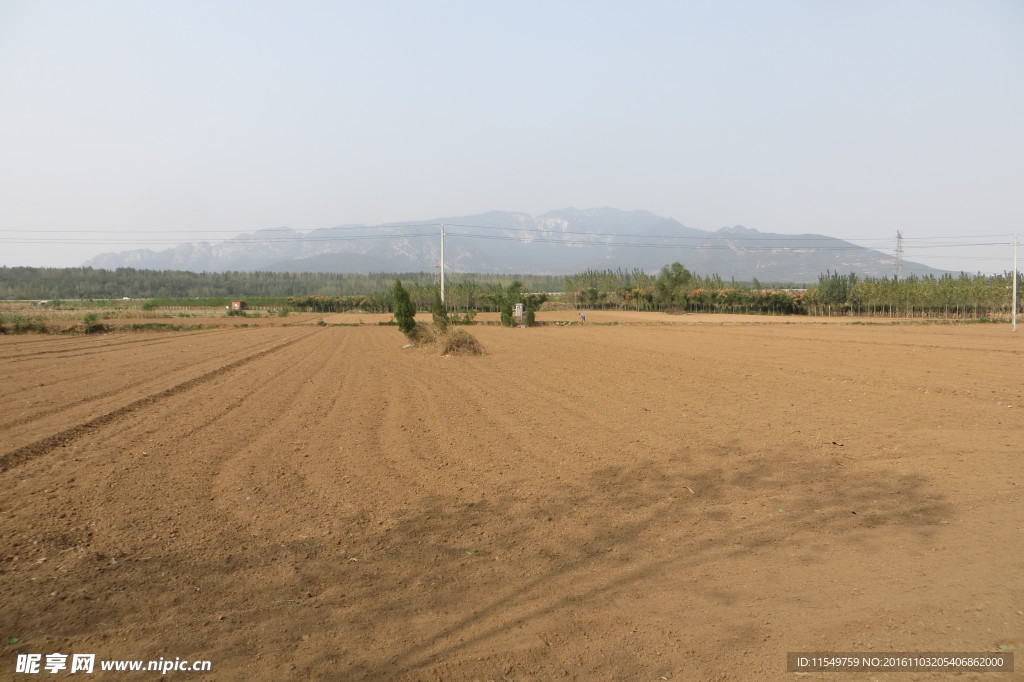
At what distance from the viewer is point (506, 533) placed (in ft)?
17.3

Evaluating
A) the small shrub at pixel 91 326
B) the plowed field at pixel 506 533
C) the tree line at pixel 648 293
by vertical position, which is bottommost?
the plowed field at pixel 506 533

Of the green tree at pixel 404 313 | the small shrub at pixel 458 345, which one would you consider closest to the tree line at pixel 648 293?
the green tree at pixel 404 313

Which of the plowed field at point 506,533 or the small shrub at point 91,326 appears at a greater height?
the small shrub at point 91,326

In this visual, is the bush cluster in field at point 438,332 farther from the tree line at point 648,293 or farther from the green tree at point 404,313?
the tree line at point 648,293

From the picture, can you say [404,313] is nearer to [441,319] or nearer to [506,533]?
[441,319]

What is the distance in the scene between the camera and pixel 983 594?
408 cm

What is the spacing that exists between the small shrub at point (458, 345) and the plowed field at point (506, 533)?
→ 959 centimetres

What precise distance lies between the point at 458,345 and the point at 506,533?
16452 millimetres

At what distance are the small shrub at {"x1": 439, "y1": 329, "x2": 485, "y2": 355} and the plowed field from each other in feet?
31.5

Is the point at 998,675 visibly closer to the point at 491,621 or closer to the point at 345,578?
the point at 491,621

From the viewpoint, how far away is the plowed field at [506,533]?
11.6 ft

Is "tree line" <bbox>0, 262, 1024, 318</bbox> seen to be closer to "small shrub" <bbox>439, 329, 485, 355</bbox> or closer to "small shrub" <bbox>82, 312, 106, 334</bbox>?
"small shrub" <bbox>439, 329, 485, 355</bbox>

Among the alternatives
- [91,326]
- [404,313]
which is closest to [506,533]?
[404,313]

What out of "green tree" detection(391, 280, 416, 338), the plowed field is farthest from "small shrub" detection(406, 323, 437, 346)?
the plowed field
